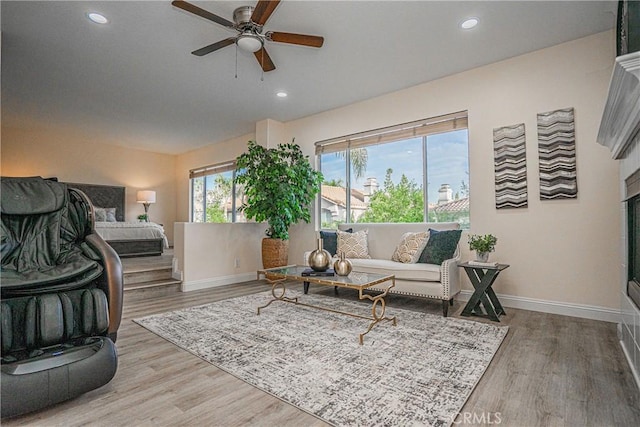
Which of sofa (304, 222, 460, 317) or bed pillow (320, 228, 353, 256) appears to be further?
bed pillow (320, 228, 353, 256)

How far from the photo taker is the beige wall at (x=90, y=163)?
6.35 meters

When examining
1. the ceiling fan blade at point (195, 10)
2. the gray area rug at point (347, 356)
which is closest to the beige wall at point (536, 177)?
the gray area rug at point (347, 356)

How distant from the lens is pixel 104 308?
6.28 feet

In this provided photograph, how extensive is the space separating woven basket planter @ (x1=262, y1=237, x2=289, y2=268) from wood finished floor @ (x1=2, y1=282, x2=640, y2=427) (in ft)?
8.09

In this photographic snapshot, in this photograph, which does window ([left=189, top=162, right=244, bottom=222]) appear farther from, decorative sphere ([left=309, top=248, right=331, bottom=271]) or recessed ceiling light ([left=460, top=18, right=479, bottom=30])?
recessed ceiling light ([left=460, top=18, right=479, bottom=30])

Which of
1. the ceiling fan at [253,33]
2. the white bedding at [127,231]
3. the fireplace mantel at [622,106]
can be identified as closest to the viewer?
the fireplace mantel at [622,106]

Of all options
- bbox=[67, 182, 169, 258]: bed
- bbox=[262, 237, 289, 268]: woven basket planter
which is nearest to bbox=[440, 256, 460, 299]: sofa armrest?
bbox=[262, 237, 289, 268]: woven basket planter

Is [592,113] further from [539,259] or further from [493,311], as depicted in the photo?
[493,311]

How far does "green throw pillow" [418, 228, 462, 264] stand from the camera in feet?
11.6

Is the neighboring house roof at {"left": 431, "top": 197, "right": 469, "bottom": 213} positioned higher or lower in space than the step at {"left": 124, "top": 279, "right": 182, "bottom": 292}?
higher

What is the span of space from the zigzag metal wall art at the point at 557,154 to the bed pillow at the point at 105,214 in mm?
7728

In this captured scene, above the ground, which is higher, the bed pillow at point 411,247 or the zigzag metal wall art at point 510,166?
the zigzag metal wall art at point 510,166

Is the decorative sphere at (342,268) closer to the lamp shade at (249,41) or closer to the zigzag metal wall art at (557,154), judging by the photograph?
the lamp shade at (249,41)

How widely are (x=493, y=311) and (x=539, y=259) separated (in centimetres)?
87
